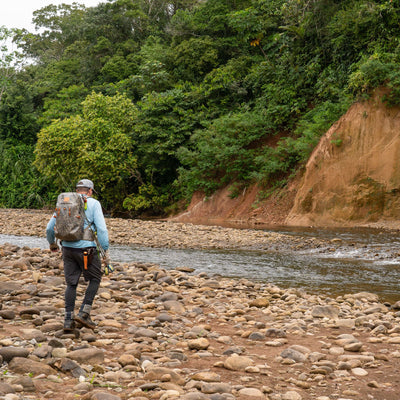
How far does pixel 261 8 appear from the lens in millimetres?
31000

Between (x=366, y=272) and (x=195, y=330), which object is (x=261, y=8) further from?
(x=195, y=330)

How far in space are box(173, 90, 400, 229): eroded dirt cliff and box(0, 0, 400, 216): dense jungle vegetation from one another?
1.06 m

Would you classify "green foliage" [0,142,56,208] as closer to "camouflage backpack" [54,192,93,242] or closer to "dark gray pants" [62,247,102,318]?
"dark gray pants" [62,247,102,318]

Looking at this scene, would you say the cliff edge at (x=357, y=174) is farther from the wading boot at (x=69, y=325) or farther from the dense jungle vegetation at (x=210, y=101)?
Answer: the wading boot at (x=69, y=325)

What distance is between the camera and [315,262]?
1287cm

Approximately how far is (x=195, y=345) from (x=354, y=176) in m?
17.2

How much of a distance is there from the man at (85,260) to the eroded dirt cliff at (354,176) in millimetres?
16089

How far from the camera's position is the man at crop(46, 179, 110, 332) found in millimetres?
5695

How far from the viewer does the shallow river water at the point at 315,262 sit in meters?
10.1

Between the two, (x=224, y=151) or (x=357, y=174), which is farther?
(x=224, y=151)

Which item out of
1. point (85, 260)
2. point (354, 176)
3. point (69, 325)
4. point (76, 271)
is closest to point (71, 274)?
point (76, 271)

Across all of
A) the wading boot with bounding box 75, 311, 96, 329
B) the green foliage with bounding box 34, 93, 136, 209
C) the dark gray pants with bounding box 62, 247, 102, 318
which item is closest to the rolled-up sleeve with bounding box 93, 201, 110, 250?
the dark gray pants with bounding box 62, 247, 102, 318

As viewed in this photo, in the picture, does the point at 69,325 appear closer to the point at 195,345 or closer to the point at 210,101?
the point at 195,345

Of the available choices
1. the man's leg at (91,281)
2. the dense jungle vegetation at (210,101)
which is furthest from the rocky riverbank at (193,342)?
the dense jungle vegetation at (210,101)
